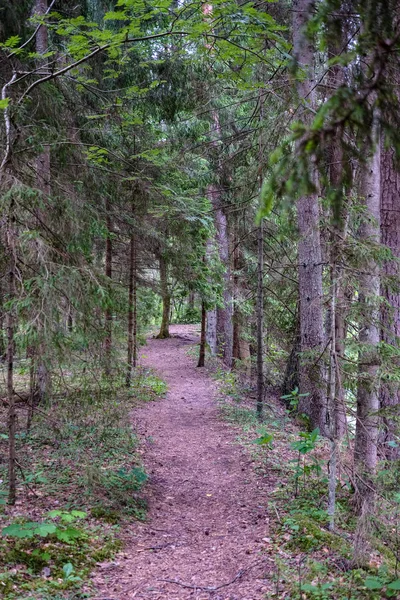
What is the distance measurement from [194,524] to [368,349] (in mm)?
3033

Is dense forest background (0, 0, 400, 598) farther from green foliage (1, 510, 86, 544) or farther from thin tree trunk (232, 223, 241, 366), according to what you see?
thin tree trunk (232, 223, 241, 366)

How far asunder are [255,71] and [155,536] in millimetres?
8194

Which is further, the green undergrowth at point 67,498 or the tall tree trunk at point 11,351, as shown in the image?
the tall tree trunk at point 11,351

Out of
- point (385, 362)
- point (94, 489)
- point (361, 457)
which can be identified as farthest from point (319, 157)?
point (94, 489)

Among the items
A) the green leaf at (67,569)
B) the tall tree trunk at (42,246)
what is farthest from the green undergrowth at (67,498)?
the tall tree trunk at (42,246)

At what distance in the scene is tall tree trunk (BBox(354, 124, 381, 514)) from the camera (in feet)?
16.5

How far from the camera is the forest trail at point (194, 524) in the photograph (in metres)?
4.00

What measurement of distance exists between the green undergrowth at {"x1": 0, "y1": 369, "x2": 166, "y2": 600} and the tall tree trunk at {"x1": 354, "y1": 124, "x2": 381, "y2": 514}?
2832 mm

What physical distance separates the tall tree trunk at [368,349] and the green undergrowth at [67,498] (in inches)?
112

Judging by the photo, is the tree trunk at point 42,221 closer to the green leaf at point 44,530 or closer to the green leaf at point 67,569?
the green leaf at point 44,530

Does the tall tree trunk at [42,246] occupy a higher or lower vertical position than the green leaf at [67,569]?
higher

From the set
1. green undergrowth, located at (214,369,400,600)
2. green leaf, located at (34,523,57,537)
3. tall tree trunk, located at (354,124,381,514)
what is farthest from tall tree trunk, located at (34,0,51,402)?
tall tree trunk, located at (354,124,381,514)

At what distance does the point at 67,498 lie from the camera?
539cm

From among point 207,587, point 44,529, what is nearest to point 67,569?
point 44,529
